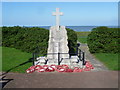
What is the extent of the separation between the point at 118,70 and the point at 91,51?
5.24 m

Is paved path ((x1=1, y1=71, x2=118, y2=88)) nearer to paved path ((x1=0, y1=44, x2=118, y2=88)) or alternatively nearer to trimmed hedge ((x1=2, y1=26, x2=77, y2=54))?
paved path ((x1=0, y1=44, x2=118, y2=88))

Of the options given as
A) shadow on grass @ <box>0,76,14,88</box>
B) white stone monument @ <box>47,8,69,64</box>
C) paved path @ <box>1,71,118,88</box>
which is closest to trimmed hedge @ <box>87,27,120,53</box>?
white stone monument @ <box>47,8,69,64</box>

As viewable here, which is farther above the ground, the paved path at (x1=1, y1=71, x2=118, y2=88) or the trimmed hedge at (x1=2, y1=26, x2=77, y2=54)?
the trimmed hedge at (x1=2, y1=26, x2=77, y2=54)

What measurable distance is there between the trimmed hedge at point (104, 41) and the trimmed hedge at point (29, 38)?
1.55 m

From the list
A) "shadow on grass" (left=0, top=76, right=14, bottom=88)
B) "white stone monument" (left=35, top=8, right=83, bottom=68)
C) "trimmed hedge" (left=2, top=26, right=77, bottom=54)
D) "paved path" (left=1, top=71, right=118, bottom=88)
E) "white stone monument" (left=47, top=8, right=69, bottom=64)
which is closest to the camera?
"paved path" (left=1, top=71, right=118, bottom=88)

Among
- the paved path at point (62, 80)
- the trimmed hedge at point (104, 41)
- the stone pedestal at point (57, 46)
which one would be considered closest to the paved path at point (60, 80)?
the paved path at point (62, 80)

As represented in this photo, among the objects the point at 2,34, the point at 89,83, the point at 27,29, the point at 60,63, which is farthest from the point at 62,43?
the point at 2,34

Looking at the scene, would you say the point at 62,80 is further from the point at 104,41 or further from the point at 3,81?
the point at 104,41

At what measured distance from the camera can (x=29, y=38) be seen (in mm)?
14703

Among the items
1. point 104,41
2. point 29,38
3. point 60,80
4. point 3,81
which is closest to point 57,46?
point 60,80

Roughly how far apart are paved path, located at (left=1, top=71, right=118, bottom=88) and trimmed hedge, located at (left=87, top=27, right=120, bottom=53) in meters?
5.67

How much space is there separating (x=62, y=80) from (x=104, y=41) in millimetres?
8056

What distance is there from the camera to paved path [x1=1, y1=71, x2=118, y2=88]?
246 inches

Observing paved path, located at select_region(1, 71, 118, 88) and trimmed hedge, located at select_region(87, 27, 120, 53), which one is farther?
trimmed hedge, located at select_region(87, 27, 120, 53)
